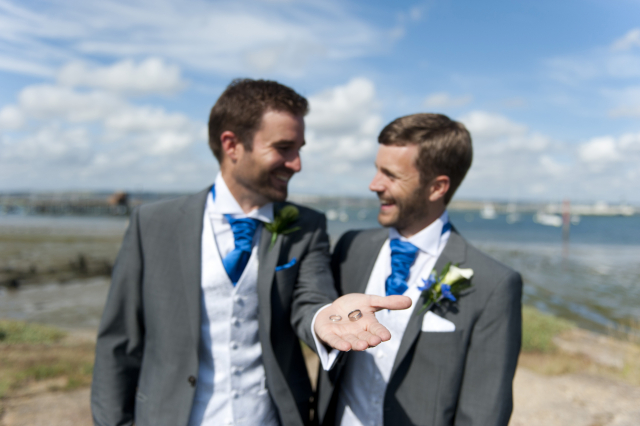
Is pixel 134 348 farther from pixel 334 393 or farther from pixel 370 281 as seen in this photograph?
pixel 370 281

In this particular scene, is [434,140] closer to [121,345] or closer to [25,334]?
[121,345]

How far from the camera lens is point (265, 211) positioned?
2811 millimetres

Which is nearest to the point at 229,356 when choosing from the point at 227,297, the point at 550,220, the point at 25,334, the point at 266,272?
the point at 227,297

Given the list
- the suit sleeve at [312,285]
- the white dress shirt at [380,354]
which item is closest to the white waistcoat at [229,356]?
the suit sleeve at [312,285]

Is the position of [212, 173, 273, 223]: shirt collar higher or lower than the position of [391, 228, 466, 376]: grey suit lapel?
higher

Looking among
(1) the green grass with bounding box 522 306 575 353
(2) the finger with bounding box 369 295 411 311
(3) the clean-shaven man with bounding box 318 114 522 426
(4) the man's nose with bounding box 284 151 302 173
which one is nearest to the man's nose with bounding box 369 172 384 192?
(3) the clean-shaven man with bounding box 318 114 522 426

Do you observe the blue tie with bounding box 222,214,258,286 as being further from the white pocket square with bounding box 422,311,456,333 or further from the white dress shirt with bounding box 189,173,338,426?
the white pocket square with bounding box 422,311,456,333

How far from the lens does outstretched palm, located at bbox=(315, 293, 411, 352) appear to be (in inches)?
67.3

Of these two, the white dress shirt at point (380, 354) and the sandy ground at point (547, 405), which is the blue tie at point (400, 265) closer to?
the white dress shirt at point (380, 354)

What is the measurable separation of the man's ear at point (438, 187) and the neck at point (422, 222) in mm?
78

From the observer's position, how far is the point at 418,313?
8.34ft

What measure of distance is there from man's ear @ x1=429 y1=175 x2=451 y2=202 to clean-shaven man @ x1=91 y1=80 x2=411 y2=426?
906mm

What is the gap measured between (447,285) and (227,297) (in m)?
1.34

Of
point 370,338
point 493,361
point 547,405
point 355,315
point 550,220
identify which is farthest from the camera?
point 550,220
